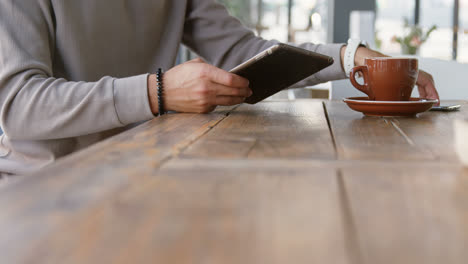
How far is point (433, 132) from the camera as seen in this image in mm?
547

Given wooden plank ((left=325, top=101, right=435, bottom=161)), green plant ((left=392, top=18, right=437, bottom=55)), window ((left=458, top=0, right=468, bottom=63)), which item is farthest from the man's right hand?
window ((left=458, top=0, right=468, bottom=63))

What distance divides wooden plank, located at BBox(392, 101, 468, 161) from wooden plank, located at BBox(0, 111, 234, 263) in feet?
0.86

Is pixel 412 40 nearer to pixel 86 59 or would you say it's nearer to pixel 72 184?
pixel 86 59

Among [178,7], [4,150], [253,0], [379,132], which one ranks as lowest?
[4,150]

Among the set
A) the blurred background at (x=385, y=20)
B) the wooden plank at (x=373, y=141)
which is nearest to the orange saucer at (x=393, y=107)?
the wooden plank at (x=373, y=141)

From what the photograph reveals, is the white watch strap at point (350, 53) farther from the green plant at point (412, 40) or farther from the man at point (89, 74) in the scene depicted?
the green plant at point (412, 40)

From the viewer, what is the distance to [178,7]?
4.05ft

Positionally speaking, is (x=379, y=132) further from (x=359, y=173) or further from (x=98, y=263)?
(x=98, y=263)

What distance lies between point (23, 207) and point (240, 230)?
14 cm

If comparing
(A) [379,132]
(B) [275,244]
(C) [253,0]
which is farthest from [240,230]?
(C) [253,0]

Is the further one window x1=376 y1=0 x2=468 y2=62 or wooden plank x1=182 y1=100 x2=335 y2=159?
window x1=376 y1=0 x2=468 y2=62

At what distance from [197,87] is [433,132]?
405 millimetres

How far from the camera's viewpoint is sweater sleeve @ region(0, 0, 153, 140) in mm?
728

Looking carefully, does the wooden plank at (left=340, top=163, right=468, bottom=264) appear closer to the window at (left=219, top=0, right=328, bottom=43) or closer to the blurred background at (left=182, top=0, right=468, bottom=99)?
the blurred background at (left=182, top=0, right=468, bottom=99)
